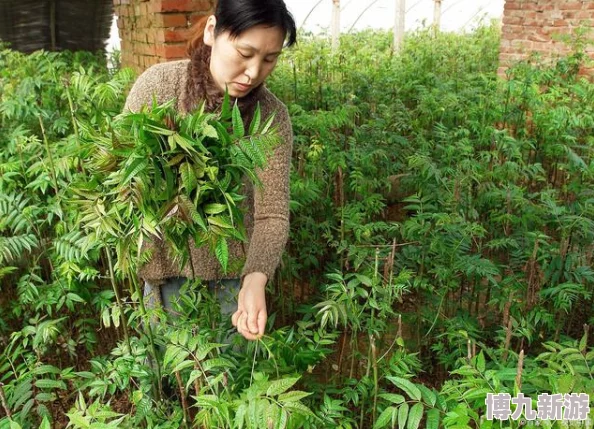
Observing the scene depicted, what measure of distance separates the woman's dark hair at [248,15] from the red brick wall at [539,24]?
3981mm

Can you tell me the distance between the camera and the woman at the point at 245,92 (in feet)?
4.65

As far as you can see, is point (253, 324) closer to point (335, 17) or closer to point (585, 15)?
point (585, 15)

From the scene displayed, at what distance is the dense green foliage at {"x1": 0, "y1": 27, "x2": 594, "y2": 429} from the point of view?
127 centimetres

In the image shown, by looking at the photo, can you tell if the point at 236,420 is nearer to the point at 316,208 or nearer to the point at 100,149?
the point at 100,149

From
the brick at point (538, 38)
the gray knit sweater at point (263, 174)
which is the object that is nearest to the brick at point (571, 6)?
the brick at point (538, 38)

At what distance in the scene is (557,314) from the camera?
2697mm

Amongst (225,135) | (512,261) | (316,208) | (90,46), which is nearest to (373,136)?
(316,208)

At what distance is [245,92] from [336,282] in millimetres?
1282

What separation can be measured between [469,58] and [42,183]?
20.5 feet

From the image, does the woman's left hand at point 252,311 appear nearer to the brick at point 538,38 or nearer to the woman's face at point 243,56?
the woman's face at point 243,56

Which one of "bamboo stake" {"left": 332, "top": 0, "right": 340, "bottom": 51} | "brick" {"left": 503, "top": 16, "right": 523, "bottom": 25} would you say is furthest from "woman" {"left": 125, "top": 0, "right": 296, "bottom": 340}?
"bamboo stake" {"left": 332, "top": 0, "right": 340, "bottom": 51}

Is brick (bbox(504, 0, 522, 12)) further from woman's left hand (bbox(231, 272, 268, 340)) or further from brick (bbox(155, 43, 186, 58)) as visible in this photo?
woman's left hand (bbox(231, 272, 268, 340))

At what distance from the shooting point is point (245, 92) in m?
1.56

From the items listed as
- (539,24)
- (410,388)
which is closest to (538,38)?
(539,24)
